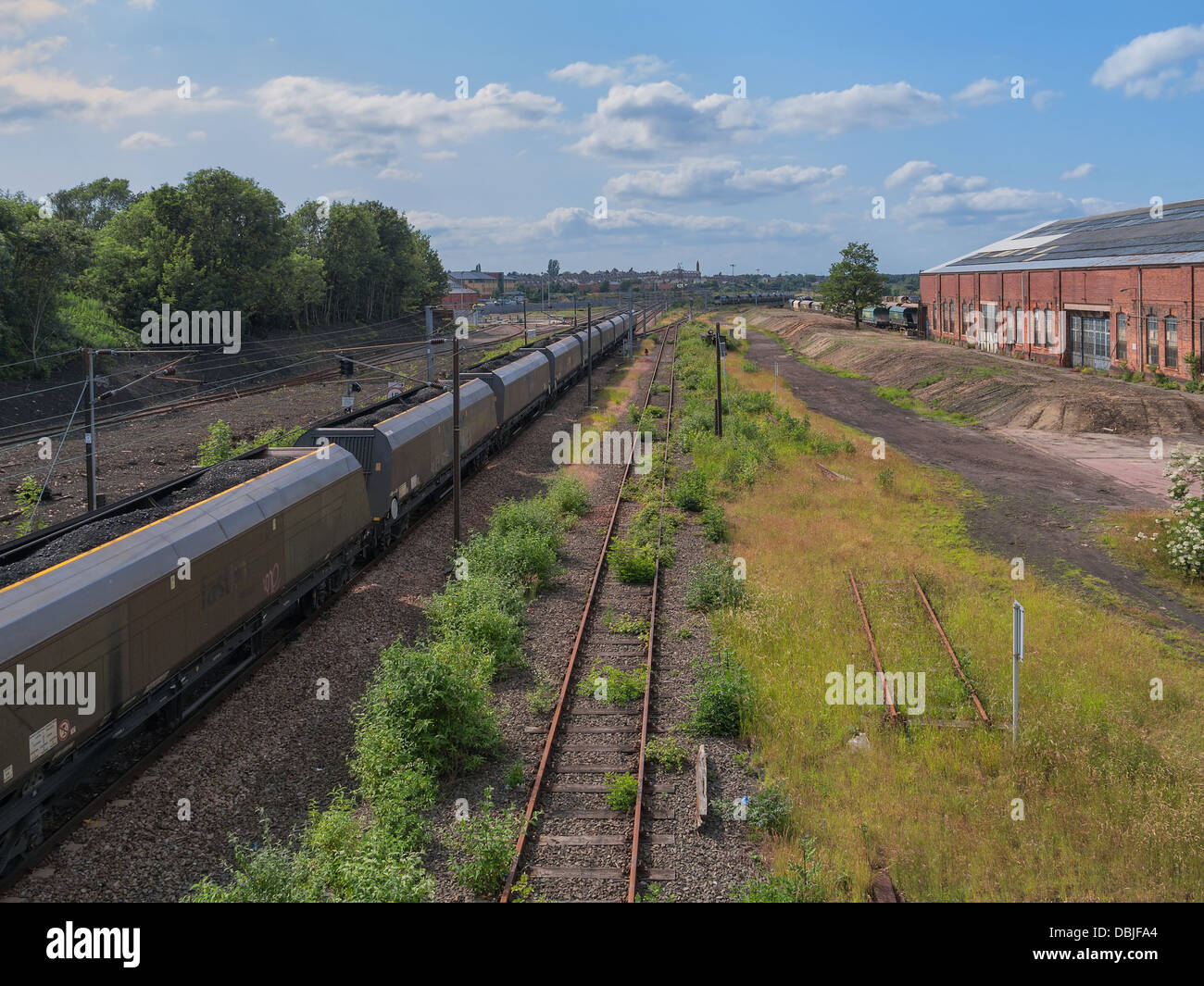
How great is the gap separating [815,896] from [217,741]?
333 inches

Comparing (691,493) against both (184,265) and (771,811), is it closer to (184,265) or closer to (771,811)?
(771,811)

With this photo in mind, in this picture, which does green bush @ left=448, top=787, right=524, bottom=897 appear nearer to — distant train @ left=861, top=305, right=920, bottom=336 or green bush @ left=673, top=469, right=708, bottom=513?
green bush @ left=673, top=469, right=708, bottom=513

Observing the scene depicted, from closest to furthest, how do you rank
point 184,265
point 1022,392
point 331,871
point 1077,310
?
point 331,871, point 1022,392, point 1077,310, point 184,265

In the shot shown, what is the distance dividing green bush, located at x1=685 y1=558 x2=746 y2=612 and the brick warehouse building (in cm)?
3610

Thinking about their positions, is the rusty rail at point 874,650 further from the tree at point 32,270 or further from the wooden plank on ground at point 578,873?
the tree at point 32,270

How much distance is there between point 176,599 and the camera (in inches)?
492

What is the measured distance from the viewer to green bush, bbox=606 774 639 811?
11.4m

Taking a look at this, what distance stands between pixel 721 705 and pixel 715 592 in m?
5.59

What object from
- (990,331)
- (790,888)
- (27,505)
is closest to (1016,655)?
(790,888)

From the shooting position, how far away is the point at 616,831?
1092cm

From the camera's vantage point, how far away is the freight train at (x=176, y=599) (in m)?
9.76

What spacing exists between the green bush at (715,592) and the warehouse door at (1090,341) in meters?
41.9

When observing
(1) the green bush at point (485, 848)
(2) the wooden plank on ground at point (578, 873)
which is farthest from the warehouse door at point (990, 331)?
(2) the wooden plank on ground at point (578, 873)

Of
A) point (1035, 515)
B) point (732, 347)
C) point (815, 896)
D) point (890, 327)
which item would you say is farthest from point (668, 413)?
point (890, 327)
